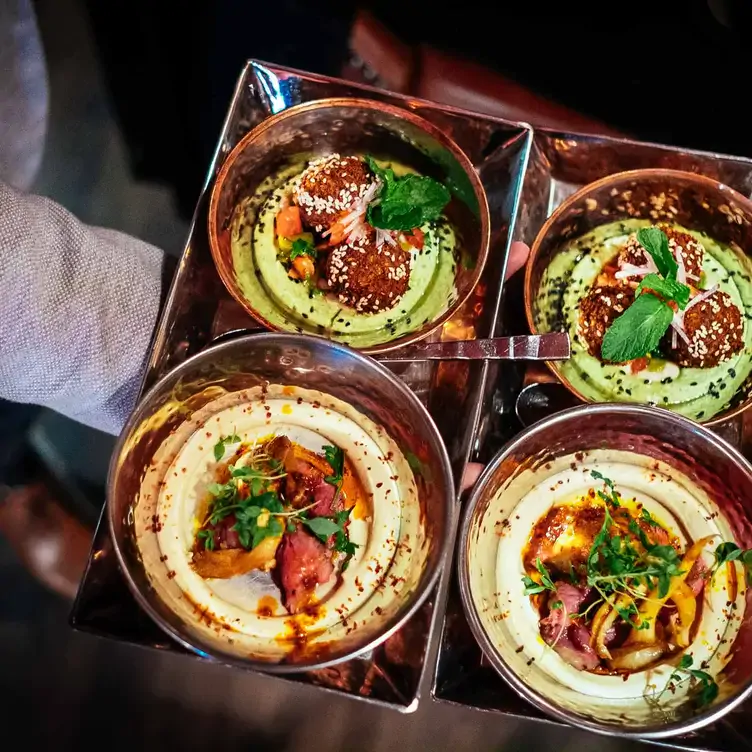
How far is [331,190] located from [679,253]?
713 millimetres

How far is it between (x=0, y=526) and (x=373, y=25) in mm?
1488

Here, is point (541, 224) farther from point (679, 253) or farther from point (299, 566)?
point (299, 566)

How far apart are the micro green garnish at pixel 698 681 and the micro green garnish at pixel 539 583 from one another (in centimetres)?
25

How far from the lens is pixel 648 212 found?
5.25ft

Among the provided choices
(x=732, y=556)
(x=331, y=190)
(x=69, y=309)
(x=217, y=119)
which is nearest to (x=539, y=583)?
(x=732, y=556)

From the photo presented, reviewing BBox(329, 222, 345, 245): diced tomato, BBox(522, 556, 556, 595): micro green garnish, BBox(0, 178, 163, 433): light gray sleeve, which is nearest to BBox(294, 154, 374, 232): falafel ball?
BBox(329, 222, 345, 245): diced tomato

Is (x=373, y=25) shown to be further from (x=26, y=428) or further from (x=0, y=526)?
(x=0, y=526)

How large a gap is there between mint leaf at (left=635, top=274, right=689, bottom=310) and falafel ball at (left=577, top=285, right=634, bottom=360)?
42mm

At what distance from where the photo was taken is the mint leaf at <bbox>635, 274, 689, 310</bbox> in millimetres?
1480

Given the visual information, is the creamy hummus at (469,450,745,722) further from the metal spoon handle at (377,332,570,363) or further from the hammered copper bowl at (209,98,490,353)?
the hammered copper bowl at (209,98,490,353)

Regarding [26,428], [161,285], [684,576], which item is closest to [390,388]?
[161,285]

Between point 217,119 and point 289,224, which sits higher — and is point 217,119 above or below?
above

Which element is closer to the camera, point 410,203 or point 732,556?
point 732,556

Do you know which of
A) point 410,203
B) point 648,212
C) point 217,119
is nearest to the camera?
point 410,203
